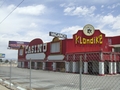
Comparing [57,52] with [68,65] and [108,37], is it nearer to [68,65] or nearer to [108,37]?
[68,65]

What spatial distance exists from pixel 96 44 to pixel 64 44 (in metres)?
6.60

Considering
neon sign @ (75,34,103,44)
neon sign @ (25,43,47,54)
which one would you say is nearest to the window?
neon sign @ (25,43,47,54)

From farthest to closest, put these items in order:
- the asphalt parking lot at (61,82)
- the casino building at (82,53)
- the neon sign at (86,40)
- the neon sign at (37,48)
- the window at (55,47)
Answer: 1. the neon sign at (37,48)
2. the window at (55,47)
3. the neon sign at (86,40)
4. the casino building at (82,53)
5. the asphalt parking lot at (61,82)

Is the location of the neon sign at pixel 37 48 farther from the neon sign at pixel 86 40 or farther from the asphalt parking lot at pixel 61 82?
the asphalt parking lot at pixel 61 82

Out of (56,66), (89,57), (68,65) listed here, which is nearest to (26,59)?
(56,66)

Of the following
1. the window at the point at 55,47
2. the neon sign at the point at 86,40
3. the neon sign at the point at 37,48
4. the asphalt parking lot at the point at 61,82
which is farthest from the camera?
the neon sign at the point at 37,48

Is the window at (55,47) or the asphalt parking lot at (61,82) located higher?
the window at (55,47)

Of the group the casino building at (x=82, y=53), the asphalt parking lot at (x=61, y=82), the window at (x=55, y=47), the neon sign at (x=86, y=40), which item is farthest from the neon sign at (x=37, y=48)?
the asphalt parking lot at (x=61, y=82)

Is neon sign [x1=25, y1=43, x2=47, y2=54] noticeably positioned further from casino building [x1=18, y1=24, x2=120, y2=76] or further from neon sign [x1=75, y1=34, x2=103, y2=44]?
neon sign [x1=75, y1=34, x2=103, y2=44]

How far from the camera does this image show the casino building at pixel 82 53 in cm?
3412

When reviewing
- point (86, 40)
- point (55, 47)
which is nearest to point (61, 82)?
point (86, 40)

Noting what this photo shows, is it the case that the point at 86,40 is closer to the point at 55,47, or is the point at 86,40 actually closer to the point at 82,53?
the point at 82,53

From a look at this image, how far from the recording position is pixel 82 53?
1405 inches

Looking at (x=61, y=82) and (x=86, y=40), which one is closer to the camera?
(x=61, y=82)
